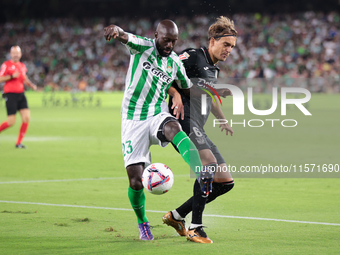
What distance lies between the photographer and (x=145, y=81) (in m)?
5.23

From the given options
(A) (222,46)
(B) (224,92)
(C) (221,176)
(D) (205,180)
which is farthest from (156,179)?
(A) (222,46)

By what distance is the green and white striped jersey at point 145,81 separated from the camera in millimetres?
5203

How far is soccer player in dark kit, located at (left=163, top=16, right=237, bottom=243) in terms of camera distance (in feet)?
16.7

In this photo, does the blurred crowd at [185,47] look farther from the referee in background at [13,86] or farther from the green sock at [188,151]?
the green sock at [188,151]

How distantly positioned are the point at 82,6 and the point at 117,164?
3363 centimetres

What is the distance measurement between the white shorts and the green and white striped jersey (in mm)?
67

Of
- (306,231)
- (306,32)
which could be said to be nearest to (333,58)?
(306,32)

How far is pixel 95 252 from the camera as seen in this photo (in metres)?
4.64

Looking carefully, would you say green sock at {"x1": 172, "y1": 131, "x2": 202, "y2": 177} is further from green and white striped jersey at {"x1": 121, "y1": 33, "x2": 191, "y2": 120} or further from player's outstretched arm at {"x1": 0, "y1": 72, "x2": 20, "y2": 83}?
player's outstretched arm at {"x1": 0, "y1": 72, "x2": 20, "y2": 83}

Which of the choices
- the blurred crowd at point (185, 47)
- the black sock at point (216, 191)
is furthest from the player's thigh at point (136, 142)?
the blurred crowd at point (185, 47)

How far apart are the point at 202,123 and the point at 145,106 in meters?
0.74

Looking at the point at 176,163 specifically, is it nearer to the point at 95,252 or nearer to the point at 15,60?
the point at 15,60

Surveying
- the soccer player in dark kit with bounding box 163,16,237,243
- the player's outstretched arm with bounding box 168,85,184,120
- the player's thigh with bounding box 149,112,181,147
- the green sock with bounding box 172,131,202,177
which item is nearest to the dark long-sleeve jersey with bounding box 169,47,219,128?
the soccer player in dark kit with bounding box 163,16,237,243

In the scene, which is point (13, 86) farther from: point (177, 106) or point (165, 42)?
point (165, 42)
